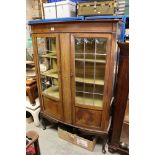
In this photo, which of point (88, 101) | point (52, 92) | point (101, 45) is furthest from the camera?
point (52, 92)

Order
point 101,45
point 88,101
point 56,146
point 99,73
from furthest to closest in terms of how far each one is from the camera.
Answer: point 56,146 → point 88,101 → point 99,73 → point 101,45

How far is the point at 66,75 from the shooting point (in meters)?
1.72

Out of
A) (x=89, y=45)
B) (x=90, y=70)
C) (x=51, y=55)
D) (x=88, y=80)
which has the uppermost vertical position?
(x=89, y=45)

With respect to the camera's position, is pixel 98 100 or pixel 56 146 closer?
pixel 98 100

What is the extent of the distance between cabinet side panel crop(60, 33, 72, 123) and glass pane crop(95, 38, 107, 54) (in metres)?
0.32

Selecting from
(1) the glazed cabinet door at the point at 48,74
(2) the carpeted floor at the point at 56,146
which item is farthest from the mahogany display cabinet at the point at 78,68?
(2) the carpeted floor at the point at 56,146

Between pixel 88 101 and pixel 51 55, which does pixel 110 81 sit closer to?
pixel 88 101

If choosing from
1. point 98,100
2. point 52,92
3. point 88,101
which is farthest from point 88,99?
point 52,92

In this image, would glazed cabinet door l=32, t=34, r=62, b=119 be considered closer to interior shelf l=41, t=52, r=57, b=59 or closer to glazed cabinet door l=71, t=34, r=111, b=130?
interior shelf l=41, t=52, r=57, b=59

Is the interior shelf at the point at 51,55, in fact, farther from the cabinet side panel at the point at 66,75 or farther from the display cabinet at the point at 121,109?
the display cabinet at the point at 121,109

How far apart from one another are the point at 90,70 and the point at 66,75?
30 cm

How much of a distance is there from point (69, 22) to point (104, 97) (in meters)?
0.90

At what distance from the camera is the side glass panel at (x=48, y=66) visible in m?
1.84
